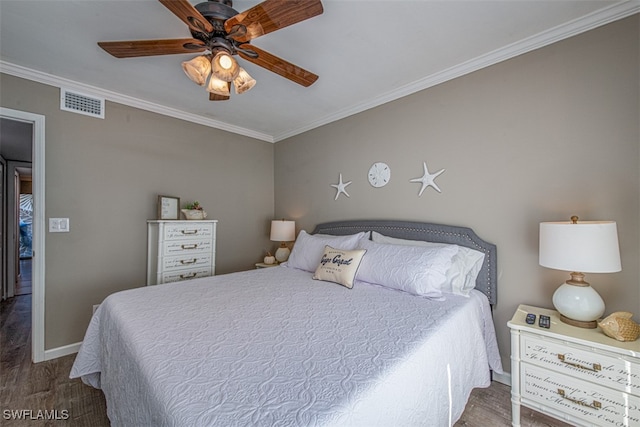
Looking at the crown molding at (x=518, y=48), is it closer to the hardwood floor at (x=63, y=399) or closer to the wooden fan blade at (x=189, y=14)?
the wooden fan blade at (x=189, y=14)

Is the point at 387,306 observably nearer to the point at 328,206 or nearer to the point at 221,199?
the point at 328,206

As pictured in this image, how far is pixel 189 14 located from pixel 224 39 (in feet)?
0.74

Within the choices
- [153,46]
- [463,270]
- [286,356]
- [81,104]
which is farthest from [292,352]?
[81,104]

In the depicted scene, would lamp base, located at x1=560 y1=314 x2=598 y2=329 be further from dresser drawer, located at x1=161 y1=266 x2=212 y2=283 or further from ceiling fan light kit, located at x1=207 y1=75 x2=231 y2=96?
dresser drawer, located at x1=161 y1=266 x2=212 y2=283

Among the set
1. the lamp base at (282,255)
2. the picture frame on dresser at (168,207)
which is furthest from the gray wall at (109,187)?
the lamp base at (282,255)

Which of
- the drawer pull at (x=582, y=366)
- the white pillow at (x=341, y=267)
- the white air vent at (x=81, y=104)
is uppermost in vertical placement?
the white air vent at (x=81, y=104)

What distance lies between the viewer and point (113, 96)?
104 inches

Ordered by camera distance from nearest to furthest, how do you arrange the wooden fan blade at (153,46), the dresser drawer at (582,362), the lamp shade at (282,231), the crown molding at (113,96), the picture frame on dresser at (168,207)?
1. the dresser drawer at (582,362)
2. the wooden fan blade at (153,46)
3. the crown molding at (113,96)
4. the picture frame on dresser at (168,207)
5. the lamp shade at (282,231)

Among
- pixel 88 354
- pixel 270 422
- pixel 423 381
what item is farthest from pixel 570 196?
pixel 88 354

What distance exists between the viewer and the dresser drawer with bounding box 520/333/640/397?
126 cm

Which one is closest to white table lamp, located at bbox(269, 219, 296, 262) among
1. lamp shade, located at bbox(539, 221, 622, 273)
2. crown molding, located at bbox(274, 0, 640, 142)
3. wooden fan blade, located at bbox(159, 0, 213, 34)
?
crown molding, located at bbox(274, 0, 640, 142)

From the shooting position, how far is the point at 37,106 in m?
2.29

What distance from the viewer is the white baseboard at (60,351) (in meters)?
2.32
